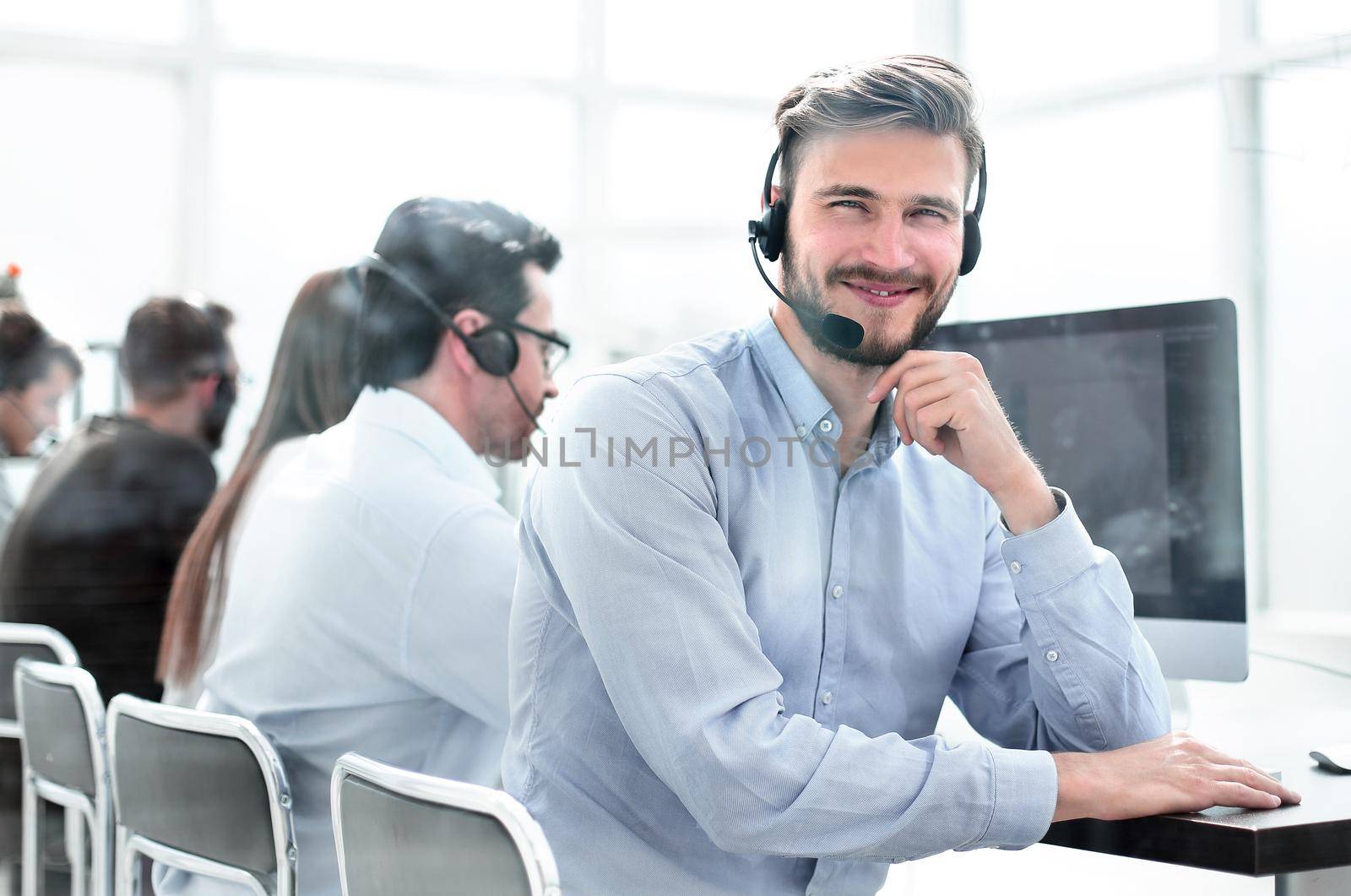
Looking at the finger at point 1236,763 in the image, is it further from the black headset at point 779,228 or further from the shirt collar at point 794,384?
the black headset at point 779,228

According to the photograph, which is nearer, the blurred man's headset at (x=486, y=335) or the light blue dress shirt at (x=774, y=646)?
the light blue dress shirt at (x=774, y=646)

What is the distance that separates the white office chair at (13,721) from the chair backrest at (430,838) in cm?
104

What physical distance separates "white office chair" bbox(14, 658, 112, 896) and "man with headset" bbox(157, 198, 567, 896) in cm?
17

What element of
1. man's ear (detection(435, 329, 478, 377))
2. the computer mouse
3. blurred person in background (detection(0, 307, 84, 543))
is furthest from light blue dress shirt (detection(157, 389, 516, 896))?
blurred person in background (detection(0, 307, 84, 543))

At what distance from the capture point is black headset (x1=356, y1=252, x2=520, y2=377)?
→ 1488 mm

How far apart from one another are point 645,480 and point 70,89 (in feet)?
→ 5.50

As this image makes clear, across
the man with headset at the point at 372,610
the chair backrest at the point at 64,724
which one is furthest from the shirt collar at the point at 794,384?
the chair backrest at the point at 64,724

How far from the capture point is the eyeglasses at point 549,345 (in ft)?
5.04

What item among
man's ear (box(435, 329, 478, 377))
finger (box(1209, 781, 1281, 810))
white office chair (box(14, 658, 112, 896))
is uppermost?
man's ear (box(435, 329, 478, 377))

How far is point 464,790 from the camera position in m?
0.76

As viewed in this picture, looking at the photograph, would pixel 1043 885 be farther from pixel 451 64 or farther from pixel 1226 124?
pixel 451 64

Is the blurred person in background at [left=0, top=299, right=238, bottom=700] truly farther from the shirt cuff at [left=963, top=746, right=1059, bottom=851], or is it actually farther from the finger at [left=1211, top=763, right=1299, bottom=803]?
the finger at [left=1211, top=763, right=1299, bottom=803]

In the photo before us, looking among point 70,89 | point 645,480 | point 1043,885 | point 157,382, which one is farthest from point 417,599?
point 70,89

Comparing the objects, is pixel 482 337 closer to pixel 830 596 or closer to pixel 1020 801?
pixel 830 596
